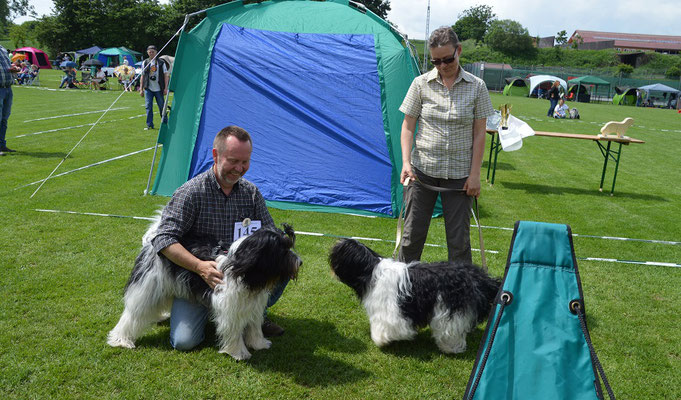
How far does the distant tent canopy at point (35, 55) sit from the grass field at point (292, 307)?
102 ft

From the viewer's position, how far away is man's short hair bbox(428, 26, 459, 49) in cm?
278

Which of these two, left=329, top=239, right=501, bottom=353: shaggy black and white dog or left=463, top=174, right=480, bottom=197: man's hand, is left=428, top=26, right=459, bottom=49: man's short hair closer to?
left=463, top=174, right=480, bottom=197: man's hand

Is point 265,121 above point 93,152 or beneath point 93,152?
above

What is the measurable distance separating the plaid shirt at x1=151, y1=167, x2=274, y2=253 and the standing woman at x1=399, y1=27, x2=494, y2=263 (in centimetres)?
103

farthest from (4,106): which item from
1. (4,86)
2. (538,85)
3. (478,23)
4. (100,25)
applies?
(478,23)

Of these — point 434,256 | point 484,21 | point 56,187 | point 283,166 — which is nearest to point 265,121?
point 283,166

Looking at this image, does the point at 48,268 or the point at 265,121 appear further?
the point at 265,121

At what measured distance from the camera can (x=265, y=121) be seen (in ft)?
18.1

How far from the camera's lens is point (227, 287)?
2.45 meters

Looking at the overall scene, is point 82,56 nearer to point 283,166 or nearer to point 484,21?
point 283,166

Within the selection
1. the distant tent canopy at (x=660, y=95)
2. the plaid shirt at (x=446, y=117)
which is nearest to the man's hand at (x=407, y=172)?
the plaid shirt at (x=446, y=117)

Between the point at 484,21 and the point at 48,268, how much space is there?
96.1 meters

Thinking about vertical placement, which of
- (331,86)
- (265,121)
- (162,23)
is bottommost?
(265,121)

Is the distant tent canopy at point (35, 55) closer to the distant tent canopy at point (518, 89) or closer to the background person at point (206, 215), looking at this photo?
the background person at point (206, 215)
